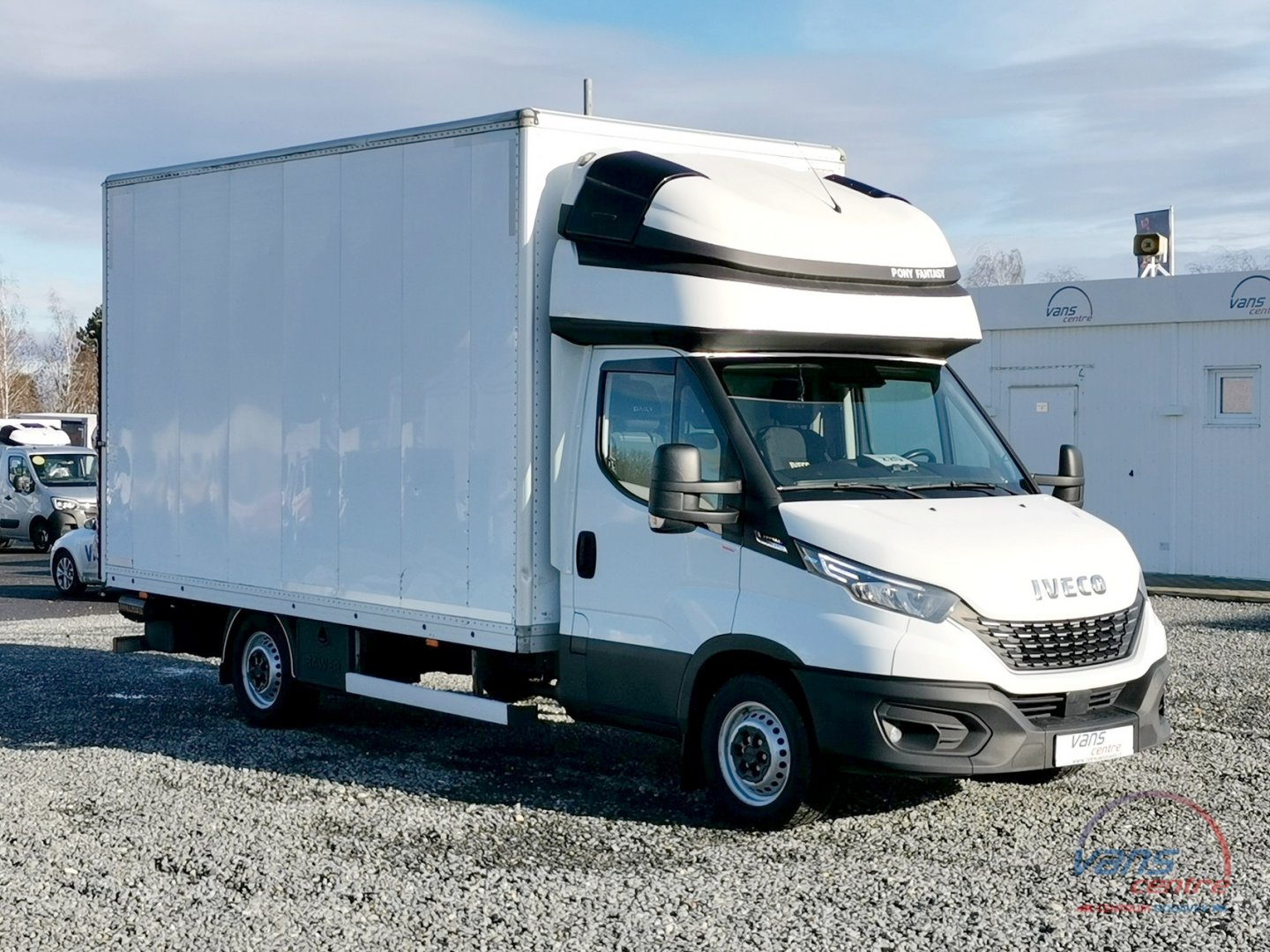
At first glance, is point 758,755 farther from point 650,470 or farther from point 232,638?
point 232,638

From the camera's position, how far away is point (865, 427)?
311 inches

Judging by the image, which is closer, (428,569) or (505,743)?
(428,569)

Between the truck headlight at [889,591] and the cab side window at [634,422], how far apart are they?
117cm

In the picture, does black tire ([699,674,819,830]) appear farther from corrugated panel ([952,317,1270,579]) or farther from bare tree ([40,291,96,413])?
bare tree ([40,291,96,413])

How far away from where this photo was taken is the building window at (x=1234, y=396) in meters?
Answer: 20.1

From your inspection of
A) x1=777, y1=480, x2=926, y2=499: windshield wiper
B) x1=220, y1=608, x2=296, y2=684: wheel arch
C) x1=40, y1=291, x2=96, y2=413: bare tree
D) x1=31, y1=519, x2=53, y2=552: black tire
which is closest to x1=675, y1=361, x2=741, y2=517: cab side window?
x1=777, y1=480, x2=926, y2=499: windshield wiper

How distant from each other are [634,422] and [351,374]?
2.20 metres

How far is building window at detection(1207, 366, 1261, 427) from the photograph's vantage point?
790 inches

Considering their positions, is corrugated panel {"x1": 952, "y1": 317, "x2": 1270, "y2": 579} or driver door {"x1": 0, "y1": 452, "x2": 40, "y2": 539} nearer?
corrugated panel {"x1": 952, "y1": 317, "x2": 1270, "y2": 579}

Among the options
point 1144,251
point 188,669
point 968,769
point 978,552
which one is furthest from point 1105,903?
point 1144,251

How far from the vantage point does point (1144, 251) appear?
71.1 feet

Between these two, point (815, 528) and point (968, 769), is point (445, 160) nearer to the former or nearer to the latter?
point (815, 528)

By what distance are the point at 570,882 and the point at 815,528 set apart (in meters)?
1.90

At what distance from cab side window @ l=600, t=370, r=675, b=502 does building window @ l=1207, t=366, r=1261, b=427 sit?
14.4 meters
